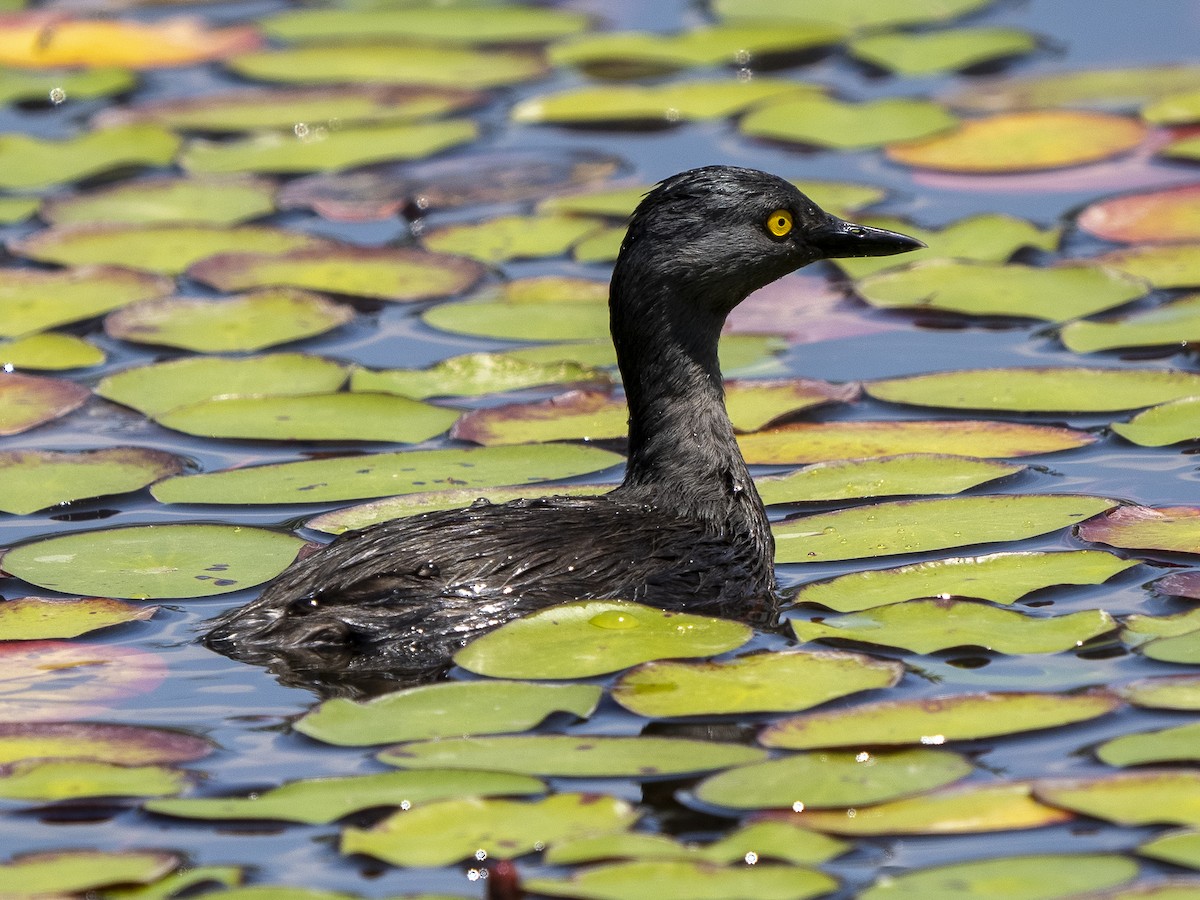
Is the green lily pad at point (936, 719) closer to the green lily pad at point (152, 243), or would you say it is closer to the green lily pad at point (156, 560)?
the green lily pad at point (156, 560)

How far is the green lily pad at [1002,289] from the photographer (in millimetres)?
9898

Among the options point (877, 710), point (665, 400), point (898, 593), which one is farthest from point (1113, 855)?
point (665, 400)

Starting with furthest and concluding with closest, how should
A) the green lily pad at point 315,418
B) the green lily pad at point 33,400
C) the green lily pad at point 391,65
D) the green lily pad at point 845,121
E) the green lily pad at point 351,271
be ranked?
the green lily pad at point 391,65
the green lily pad at point 845,121
the green lily pad at point 351,271
the green lily pad at point 33,400
the green lily pad at point 315,418

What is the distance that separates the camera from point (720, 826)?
5.50m

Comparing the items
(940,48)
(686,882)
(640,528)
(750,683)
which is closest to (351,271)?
(640,528)

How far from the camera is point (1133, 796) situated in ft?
17.9

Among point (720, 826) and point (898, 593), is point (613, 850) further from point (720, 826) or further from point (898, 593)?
point (898, 593)

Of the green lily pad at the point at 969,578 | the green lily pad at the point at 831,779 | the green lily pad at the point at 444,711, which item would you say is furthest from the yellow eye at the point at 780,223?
the green lily pad at the point at 831,779

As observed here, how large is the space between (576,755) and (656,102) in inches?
321

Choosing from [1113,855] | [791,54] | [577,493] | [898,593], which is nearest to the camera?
[1113,855]

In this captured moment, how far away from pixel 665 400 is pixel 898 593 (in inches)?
46.0

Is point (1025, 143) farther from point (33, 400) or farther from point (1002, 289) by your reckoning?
point (33, 400)

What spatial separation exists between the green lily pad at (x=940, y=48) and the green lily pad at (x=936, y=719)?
8062 mm

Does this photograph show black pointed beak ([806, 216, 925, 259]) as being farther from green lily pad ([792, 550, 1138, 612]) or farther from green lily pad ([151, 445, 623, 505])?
green lily pad ([792, 550, 1138, 612])
